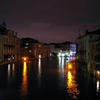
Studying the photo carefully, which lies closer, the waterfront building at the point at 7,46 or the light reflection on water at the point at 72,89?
the light reflection on water at the point at 72,89

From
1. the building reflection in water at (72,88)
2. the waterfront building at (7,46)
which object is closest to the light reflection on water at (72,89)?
the building reflection in water at (72,88)

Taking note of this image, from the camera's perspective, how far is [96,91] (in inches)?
707

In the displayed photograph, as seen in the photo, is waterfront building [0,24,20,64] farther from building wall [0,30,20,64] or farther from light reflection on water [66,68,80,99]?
light reflection on water [66,68,80,99]

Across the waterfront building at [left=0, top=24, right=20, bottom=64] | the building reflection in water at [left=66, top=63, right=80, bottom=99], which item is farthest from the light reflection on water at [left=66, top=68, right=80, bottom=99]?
the waterfront building at [left=0, top=24, right=20, bottom=64]

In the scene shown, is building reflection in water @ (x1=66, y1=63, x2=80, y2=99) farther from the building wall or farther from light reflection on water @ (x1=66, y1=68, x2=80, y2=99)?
the building wall

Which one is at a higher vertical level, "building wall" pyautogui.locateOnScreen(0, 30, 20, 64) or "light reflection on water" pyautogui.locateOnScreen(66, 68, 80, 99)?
"building wall" pyautogui.locateOnScreen(0, 30, 20, 64)

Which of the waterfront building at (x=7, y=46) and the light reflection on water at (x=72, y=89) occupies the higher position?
the waterfront building at (x=7, y=46)

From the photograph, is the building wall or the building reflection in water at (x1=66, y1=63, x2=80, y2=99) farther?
the building wall

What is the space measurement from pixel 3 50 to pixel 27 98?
3798 centimetres

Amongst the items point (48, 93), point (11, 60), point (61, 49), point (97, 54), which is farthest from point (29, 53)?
point (61, 49)

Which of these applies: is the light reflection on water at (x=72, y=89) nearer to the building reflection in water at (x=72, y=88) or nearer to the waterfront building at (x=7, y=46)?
the building reflection in water at (x=72, y=88)

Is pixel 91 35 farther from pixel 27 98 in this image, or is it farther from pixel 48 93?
pixel 27 98

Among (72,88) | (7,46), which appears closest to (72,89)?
(72,88)

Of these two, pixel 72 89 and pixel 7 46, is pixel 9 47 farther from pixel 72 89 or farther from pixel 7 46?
pixel 72 89
